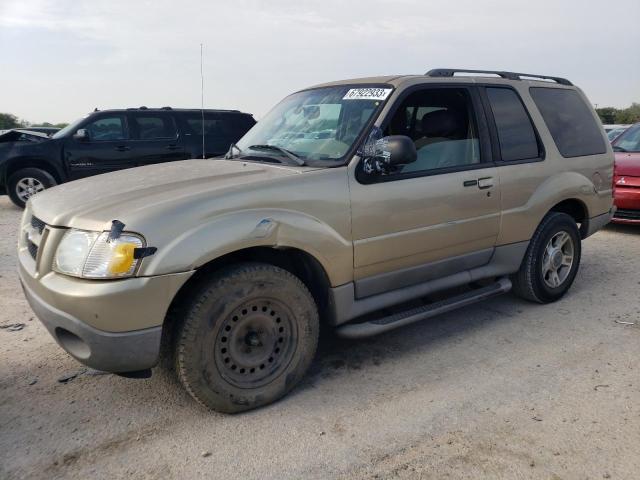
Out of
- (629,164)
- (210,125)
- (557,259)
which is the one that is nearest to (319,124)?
(557,259)

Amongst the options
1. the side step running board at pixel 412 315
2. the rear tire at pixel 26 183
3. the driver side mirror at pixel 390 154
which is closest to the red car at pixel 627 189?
the side step running board at pixel 412 315

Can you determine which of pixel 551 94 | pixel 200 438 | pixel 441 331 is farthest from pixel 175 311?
pixel 551 94

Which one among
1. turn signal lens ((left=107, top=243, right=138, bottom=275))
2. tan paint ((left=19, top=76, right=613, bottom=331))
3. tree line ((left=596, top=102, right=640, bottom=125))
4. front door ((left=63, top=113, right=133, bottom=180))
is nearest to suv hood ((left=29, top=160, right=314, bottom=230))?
tan paint ((left=19, top=76, right=613, bottom=331))

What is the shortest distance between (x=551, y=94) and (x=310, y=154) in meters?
2.48

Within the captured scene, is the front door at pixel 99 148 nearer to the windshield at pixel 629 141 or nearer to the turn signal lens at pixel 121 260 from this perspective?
the turn signal lens at pixel 121 260

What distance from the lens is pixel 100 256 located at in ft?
8.17

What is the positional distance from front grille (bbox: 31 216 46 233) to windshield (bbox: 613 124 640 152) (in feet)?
26.7

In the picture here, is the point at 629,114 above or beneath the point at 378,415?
above

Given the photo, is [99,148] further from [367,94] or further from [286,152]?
[367,94]

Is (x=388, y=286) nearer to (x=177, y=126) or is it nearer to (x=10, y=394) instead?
(x=10, y=394)

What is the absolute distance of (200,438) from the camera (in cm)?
271

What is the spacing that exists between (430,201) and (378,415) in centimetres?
144

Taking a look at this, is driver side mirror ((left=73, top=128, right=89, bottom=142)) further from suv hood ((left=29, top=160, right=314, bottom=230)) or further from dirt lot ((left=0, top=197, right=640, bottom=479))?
suv hood ((left=29, top=160, right=314, bottom=230))

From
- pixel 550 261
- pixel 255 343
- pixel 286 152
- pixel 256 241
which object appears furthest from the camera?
pixel 550 261
